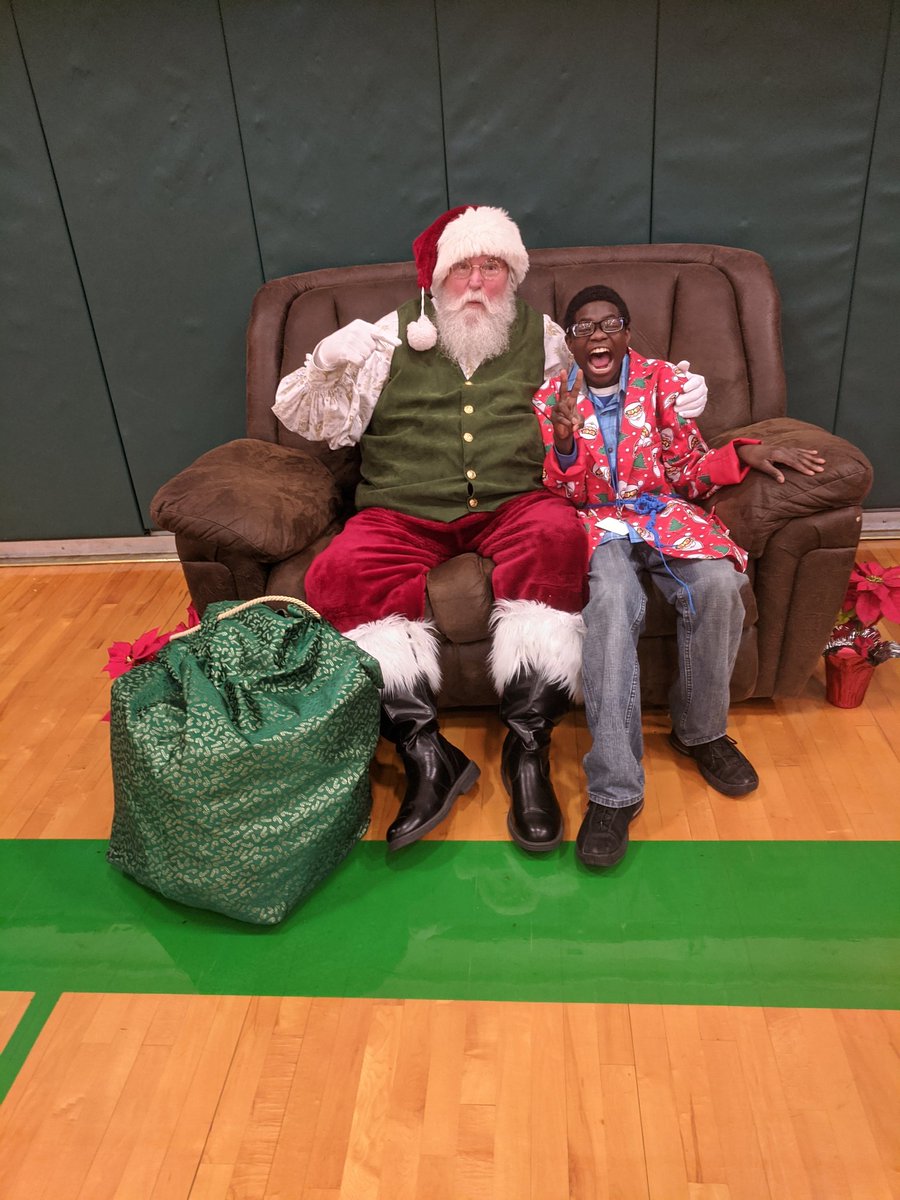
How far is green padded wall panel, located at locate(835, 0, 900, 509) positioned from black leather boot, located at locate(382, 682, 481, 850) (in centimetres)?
175

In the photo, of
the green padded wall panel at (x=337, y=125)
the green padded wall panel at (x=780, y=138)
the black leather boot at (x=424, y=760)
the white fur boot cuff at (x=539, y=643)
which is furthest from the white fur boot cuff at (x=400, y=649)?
the green padded wall panel at (x=780, y=138)

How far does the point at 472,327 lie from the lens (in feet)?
6.90

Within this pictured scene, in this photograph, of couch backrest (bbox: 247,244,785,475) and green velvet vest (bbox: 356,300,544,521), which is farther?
couch backrest (bbox: 247,244,785,475)

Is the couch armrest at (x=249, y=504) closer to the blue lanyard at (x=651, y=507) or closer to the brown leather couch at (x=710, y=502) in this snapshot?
the brown leather couch at (x=710, y=502)

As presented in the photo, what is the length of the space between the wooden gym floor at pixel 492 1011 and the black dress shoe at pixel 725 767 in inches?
1.4

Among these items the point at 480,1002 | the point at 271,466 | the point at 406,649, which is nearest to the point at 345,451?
the point at 271,466

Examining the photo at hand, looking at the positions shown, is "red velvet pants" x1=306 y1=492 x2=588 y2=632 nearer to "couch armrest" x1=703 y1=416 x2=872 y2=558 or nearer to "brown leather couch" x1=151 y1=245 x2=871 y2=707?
"brown leather couch" x1=151 y1=245 x2=871 y2=707

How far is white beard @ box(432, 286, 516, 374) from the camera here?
2.10 metres

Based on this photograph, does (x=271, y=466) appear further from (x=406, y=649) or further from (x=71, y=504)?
(x=71, y=504)

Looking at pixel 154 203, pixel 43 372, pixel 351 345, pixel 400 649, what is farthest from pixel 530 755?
pixel 43 372

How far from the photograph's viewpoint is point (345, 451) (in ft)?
7.79

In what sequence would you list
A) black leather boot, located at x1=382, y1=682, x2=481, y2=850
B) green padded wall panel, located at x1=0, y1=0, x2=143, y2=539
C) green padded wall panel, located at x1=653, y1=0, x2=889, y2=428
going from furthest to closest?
green padded wall panel, located at x1=0, y1=0, x2=143, y2=539 < green padded wall panel, located at x1=653, y1=0, x2=889, y2=428 < black leather boot, located at x1=382, y1=682, x2=481, y2=850

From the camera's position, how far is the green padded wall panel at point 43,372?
2.57 metres

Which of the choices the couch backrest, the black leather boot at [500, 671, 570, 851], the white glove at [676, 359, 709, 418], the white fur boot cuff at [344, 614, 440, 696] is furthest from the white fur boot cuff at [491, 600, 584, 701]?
the couch backrest
